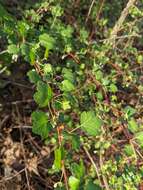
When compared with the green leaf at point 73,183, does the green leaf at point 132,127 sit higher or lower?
lower

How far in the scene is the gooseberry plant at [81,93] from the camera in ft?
4.04

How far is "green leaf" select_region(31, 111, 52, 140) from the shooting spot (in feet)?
3.79

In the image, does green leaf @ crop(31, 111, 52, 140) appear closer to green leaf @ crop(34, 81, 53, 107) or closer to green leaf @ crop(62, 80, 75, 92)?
green leaf @ crop(34, 81, 53, 107)

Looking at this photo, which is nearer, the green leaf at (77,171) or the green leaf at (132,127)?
the green leaf at (77,171)

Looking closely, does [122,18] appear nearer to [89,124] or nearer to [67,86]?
[67,86]

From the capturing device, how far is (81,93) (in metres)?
1.98

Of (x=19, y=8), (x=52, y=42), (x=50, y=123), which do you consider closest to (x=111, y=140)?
(x=52, y=42)

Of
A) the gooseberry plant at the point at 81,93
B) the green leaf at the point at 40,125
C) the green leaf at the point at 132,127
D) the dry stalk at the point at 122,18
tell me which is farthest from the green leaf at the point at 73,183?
the dry stalk at the point at 122,18

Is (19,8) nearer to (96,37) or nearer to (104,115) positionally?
(96,37)

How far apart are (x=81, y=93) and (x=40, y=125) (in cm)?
83

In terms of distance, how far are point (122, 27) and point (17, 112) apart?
75 cm

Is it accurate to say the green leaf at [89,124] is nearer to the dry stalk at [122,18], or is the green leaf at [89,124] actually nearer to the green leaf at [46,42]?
the green leaf at [46,42]

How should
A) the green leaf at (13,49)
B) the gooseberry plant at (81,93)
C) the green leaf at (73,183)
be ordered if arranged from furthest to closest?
the green leaf at (13,49)
the gooseberry plant at (81,93)
the green leaf at (73,183)

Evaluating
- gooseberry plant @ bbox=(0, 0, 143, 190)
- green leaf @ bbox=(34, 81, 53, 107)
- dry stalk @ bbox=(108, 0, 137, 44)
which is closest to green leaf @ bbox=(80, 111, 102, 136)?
gooseberry plant @ bbox=(0, 0, 143, 190)
